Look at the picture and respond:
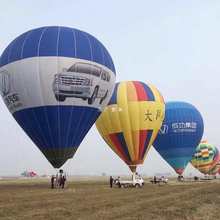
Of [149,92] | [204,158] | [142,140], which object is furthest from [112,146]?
[204,158]

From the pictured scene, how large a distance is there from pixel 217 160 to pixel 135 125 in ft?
204

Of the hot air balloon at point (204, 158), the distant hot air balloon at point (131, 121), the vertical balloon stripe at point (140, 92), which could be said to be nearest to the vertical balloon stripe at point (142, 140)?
the distant hot air balloon at point (131, 121)

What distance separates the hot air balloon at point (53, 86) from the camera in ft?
119

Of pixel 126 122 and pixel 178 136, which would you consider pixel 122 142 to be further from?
pixel 178 136

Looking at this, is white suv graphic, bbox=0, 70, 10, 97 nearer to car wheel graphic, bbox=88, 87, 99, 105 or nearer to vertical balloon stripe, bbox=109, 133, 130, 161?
car wheel graphic, bbox=88, 87, 99, 105

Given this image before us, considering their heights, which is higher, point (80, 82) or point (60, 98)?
point (80, 82)

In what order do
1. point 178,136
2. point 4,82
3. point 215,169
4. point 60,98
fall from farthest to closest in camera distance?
point 215,169
point 178,136
point 4,82
point 60,98

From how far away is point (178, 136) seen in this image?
65.1 m

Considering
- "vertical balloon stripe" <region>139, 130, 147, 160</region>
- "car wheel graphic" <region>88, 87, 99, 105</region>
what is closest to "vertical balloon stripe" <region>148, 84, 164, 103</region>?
"vertical balloon stripe" <region>139, 130, 147, 160</region>

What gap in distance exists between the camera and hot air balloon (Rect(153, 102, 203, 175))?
2562 inches

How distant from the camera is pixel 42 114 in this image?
3606 centimetres

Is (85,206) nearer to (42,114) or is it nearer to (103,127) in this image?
(42,114)

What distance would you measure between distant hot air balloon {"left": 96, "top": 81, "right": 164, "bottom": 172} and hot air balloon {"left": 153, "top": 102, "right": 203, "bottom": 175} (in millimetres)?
12279

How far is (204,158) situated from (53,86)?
68.3m
